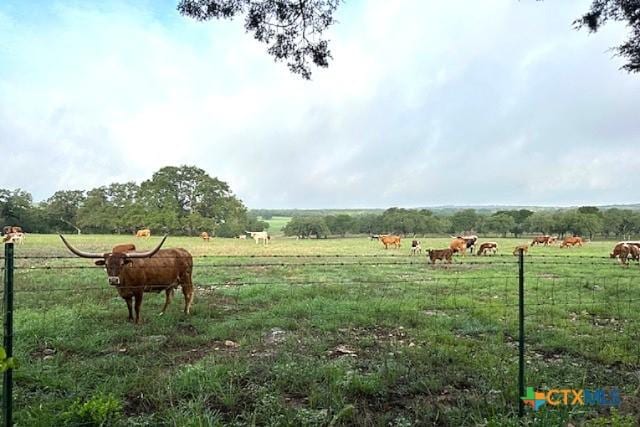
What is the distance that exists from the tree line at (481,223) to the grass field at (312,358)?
5144 cm

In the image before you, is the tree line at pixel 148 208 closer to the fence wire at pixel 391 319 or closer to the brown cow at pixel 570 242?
the brown cow at pixel 570 242

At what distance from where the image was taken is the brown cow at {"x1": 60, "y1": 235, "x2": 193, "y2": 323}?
23.5ft

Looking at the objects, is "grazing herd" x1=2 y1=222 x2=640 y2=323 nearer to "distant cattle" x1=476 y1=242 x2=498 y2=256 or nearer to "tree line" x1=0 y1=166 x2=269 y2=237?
"distant cattle" x1=476 y1=242 x2=498 y2=256

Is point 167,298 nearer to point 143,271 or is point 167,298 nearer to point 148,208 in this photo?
point 143,271

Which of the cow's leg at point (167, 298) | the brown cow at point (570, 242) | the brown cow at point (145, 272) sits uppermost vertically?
the brown cow at point (145, 272)

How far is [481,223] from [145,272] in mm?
67313

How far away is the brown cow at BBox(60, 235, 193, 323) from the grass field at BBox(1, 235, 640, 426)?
17.5 inches

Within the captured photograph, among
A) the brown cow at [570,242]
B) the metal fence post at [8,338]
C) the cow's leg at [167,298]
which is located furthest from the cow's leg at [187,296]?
the brown cow at [570,242]

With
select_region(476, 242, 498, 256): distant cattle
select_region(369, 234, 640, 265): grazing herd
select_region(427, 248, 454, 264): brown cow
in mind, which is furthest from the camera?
select_region(476, 242, 498, 256): distant cattle

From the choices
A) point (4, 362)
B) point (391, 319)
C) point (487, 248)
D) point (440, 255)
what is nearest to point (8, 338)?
point (4, 362)

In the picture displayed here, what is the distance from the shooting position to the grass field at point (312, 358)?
393 cm

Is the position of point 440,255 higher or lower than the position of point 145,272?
lower

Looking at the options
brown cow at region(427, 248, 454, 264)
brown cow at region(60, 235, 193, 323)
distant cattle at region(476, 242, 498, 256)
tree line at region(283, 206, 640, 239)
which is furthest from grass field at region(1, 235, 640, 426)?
tree line at region(283, 206, 640, 239)

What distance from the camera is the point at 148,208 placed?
185 feet
